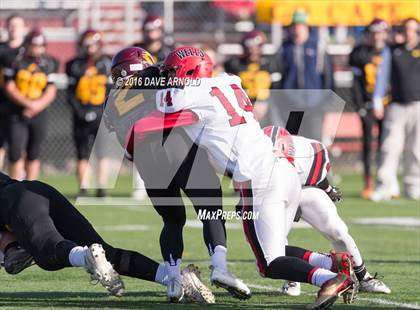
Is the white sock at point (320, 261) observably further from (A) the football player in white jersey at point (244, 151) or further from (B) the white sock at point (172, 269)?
(B) the white sock at point (172, 269)

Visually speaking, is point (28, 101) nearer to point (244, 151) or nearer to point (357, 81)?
point (357, 81)

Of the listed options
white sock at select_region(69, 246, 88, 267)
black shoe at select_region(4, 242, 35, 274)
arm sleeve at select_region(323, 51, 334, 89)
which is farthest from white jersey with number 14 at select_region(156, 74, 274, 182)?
arm sleeve at select_region(323, 51, 334, 89)

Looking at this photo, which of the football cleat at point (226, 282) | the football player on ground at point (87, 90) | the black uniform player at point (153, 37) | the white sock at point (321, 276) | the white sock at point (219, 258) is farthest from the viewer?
A: the football player on ground at point (87, 90)

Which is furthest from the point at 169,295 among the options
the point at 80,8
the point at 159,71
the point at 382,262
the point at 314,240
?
the point at 80,8

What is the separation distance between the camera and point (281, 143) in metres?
5.95

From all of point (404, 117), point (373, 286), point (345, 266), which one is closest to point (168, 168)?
point (345, 266)

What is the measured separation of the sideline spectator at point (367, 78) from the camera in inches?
523

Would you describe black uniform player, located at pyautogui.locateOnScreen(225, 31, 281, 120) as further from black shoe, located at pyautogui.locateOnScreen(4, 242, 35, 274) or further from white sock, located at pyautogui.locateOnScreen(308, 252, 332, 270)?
black shoe, located at pyautogui.locateOnScreen(4, 242, 35, 274)

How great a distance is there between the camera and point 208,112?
5.82 m

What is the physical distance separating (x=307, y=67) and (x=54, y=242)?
822 centimetres

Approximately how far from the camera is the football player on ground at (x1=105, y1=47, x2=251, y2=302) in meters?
5.96

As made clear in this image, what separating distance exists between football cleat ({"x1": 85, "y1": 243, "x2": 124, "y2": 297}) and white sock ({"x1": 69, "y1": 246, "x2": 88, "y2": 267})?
5 cm

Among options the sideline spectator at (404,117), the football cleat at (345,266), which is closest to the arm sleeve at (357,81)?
the sideline spectator at (404,117)

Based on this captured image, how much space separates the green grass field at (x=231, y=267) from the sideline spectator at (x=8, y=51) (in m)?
1.44
